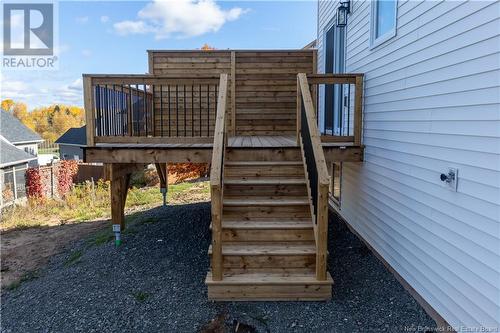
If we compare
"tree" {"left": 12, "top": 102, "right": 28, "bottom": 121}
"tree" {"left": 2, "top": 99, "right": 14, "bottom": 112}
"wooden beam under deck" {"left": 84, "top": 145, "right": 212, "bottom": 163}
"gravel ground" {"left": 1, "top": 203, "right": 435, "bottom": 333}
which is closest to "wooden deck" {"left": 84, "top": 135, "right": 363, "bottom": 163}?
"wooden beam under deck" {"left": 84, "top": 145, "right": 212, "bottom": 163}

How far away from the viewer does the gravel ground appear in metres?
3.12

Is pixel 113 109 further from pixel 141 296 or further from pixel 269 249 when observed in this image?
pixel 269 249

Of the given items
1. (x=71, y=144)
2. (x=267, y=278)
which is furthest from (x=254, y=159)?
(x=71, y=144)

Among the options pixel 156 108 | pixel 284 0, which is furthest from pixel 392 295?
pixel 284 0

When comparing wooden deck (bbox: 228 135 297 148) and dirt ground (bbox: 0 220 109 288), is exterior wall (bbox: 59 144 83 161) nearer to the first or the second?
dirt ground (bbox: 0 220 109 288)

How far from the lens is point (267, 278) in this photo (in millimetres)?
3406

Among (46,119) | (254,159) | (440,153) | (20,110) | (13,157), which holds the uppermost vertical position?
(20,110)

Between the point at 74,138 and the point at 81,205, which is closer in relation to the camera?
the point at 81,205

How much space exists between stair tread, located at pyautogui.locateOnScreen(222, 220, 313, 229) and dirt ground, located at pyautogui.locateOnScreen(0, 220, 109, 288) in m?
3.60

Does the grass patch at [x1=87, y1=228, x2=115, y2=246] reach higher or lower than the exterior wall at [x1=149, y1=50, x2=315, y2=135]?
lower

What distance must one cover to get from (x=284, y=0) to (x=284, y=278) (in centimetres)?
760

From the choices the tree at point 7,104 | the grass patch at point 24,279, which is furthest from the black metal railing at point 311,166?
the tree at point 7,104

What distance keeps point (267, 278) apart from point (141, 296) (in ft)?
4.47

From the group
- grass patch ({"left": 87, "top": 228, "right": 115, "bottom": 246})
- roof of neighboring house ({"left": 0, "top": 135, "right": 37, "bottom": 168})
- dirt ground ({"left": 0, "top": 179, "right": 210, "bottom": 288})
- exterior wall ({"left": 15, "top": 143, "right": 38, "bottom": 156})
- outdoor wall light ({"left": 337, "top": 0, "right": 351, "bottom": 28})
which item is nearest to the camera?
dirt ground ({"left": 0, "top": 179, "right": 210, "bottom": 288})
